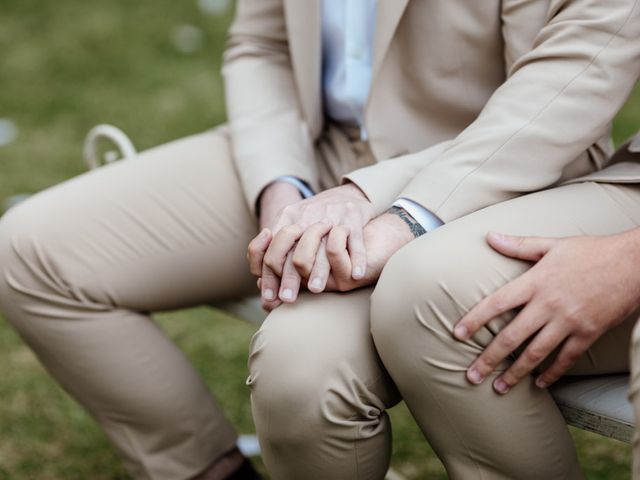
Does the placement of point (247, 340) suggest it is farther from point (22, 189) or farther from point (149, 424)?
point (22, 189)

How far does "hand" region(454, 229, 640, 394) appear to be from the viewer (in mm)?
1216

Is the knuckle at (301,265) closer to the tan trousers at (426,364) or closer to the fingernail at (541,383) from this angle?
the tan trousers at (426,364)

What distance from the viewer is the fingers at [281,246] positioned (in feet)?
4.51

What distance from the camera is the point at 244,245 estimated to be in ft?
5.58

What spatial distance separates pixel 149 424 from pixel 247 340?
98 cm

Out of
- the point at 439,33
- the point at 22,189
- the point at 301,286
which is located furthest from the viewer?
the point at 22,189

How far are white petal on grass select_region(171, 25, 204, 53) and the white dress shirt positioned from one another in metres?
2.99

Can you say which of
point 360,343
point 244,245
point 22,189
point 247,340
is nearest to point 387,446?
point 360,343

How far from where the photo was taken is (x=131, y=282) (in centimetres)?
167

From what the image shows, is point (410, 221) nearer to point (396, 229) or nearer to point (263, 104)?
point (396, 229)

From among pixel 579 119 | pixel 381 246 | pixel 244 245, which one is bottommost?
pixel 244 245

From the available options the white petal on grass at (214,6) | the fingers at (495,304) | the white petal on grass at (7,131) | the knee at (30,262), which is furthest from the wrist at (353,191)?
the white petal on grass at (214,6)

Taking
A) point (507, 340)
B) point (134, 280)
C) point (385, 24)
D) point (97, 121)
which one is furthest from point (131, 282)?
point (97, 121)

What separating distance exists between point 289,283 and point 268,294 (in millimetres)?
58
